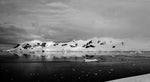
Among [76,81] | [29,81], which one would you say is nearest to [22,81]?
[29,81]

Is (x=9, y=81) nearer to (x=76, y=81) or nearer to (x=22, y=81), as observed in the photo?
(x=22, y=81)

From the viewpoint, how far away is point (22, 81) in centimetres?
2869

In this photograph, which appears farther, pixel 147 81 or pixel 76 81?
pixel 76 81

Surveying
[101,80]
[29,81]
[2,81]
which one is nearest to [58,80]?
[29,81]

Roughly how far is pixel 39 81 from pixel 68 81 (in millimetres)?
4572

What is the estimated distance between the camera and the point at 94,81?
28047 millimetres

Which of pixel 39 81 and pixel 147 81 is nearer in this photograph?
pixel 147 81

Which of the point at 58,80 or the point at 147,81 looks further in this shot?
the point at 58,80

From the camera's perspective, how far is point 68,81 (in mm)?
28422

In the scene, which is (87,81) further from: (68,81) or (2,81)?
(2,81)

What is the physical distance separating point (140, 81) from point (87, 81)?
11.5 meters

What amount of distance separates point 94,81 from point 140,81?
1107 cm

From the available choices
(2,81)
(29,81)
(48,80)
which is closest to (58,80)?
(48,80)

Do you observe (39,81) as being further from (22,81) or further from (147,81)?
(147,81)
